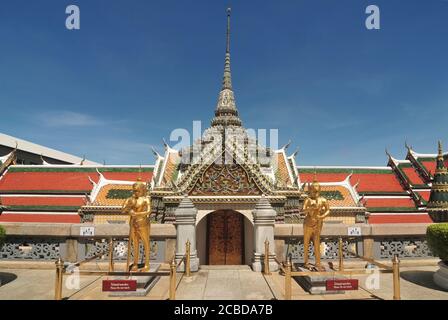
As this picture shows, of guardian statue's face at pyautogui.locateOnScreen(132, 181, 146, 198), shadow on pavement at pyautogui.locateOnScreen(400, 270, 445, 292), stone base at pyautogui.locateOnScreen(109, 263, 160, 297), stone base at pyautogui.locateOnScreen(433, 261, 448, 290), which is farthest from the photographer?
shadow on pavement at pyautogui.locateOnScreen(400, 270, 445, 292)

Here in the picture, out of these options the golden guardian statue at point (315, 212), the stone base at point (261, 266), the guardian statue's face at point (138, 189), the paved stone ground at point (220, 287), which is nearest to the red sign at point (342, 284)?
the paved stone ground at point (220, 287)

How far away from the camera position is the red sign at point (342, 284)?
7.03m

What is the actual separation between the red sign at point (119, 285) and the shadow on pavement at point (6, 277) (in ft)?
13.7

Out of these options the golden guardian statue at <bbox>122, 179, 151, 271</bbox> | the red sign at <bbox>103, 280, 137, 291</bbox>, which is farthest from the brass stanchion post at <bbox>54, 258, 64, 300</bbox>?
the golden guardian statue at <bbox>122, 179, 151, 271</bbox>

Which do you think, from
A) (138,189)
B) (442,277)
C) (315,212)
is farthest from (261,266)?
(442,277)

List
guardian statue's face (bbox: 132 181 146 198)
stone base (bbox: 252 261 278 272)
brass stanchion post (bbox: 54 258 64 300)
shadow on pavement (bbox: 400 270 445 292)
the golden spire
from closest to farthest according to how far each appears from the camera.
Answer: brass stanchion post (bbox: 54 258 64 300) < guardian statue's face (bbox: 132 181 146 198) < shadow on pavement (bbox: 400 270 445 292) < stone base (bbox: 252 261 278 272) < the golden spire

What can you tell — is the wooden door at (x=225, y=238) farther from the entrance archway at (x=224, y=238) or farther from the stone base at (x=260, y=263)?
the stone base at (x=260, y=263)

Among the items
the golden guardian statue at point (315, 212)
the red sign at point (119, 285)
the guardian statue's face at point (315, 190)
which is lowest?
the red sign at point (119, 285)

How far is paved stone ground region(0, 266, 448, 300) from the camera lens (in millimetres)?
7709

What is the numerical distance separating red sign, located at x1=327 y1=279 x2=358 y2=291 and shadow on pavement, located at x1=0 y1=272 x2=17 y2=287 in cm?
972

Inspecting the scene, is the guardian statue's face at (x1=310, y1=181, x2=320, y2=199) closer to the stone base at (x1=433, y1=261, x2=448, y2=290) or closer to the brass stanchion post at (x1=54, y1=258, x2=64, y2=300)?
the stone base at (x1=433, y1=261, x2=448, y2=290)

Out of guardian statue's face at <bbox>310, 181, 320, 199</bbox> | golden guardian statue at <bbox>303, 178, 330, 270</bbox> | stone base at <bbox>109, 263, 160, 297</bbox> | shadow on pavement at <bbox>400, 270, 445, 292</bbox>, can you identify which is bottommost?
shadow on pavement at <bbox>400, 270, 445, 292</bbox>

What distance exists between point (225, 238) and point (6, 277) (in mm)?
8181
